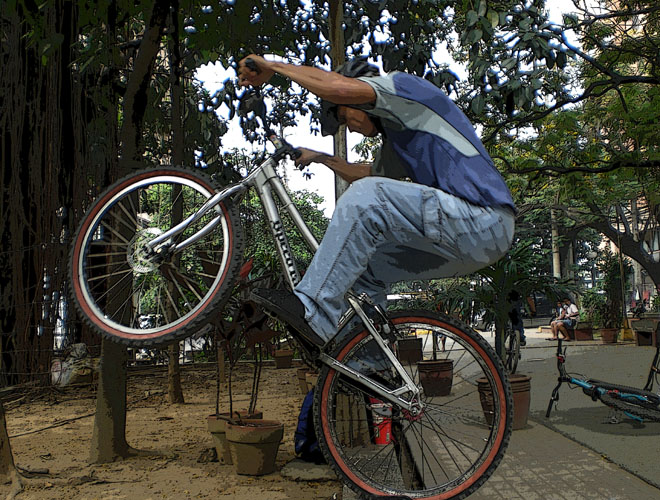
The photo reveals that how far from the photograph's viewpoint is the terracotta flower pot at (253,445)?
21.8ft

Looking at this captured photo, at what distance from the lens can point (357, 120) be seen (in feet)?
9.23

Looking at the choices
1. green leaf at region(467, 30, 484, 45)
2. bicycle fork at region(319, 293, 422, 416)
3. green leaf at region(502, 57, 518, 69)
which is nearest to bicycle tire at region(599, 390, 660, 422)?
green leaf at region(502, 57, 518, 69)

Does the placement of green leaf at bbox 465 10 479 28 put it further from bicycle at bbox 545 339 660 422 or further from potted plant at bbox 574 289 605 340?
potted plant at bbox 574 289 605 340

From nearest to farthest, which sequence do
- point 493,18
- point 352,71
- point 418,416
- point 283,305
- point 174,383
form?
point 283,305
point 352,71
point 418,416
point 493,18
point 174,383

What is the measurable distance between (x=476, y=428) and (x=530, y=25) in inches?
112

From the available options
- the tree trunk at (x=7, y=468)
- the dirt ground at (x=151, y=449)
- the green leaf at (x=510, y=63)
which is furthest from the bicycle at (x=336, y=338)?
the tree trunk at (x=7, y=468)

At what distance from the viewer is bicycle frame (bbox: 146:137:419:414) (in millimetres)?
2834

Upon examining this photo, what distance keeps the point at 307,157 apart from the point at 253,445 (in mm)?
4328

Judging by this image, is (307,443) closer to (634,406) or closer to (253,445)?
(253,445)

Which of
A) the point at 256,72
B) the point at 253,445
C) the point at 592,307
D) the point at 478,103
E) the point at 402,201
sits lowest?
the point at 253,445

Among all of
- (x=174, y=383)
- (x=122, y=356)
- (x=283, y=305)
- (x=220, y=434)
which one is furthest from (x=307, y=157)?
(x=174, y=383)

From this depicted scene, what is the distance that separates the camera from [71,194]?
562 centimetres

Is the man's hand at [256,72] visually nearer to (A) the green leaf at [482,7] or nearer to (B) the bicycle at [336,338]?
(B) the bicycle at [336,338]

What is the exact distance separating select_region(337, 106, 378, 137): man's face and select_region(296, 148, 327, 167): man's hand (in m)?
0.29
